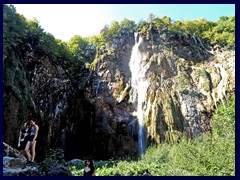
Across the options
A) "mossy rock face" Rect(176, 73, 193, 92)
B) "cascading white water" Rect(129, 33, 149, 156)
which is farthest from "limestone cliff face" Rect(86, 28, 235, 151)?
"cascading white water" Rect(129, 33, 149, 156)

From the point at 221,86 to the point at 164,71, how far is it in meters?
3.46

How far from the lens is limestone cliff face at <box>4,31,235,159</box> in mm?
15609

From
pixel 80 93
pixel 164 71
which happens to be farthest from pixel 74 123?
pixel 164 71

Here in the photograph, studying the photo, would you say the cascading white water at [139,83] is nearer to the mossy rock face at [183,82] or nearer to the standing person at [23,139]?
the mossy rock face at [183,82]

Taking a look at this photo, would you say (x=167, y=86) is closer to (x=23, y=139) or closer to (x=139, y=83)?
(x=139, y=83)

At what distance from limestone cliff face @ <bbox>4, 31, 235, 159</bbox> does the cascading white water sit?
86mm

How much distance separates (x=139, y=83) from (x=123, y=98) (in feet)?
4.47

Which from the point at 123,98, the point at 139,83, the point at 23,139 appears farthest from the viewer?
the point at 139,83

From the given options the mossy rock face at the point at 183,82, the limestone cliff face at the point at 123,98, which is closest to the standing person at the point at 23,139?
the limestone cliff face at the point at 123,98

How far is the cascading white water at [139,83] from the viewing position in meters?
16.2

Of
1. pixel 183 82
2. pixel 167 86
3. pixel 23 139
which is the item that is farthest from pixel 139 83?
pixel 23 139

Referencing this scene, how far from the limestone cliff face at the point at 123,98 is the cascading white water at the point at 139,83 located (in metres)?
0.09

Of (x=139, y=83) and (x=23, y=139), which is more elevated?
(x=139, y=83)

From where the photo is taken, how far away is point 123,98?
18156 millimetres
